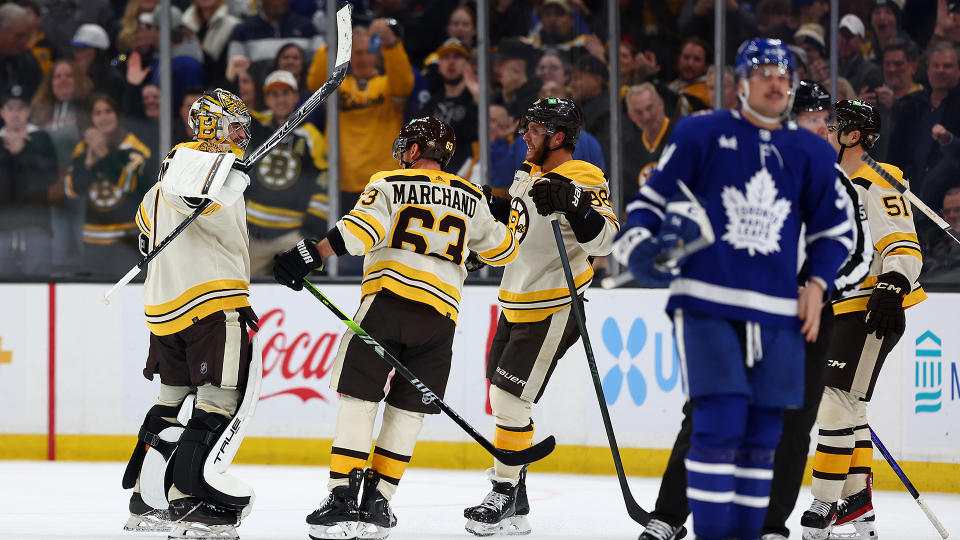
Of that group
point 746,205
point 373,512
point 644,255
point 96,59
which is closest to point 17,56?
point 96,59

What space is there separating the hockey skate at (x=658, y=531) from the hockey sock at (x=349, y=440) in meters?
0.82

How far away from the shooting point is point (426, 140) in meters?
3.91

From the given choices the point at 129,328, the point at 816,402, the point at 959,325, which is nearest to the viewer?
the point at 816,402

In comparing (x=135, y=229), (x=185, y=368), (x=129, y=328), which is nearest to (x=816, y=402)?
(x=185, y=368)

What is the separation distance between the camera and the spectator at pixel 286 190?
6.88 m

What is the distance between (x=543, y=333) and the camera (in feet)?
14.0

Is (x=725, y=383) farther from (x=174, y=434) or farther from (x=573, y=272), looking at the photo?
(x=174, y=434)

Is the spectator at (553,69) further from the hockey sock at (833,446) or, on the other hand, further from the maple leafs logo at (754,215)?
the maple leafs logo at (754,215)

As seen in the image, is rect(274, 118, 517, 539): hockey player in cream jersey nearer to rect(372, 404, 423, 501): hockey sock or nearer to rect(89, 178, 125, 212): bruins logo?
rect(372, 404, 423, 501): hockey sock

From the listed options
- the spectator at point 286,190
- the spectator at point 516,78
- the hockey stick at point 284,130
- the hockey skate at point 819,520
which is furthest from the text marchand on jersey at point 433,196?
the spectator at point 286,190

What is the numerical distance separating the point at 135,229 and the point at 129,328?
37.7 inches

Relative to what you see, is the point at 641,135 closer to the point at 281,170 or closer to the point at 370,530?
the point at 281,170

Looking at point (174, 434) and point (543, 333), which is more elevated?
point (543, 333)

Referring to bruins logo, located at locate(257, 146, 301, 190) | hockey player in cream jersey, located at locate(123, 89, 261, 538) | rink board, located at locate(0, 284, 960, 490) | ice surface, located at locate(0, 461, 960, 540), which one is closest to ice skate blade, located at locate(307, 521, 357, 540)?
hockey player in cream jersey, located at locate(123, 89, 261, 538)
